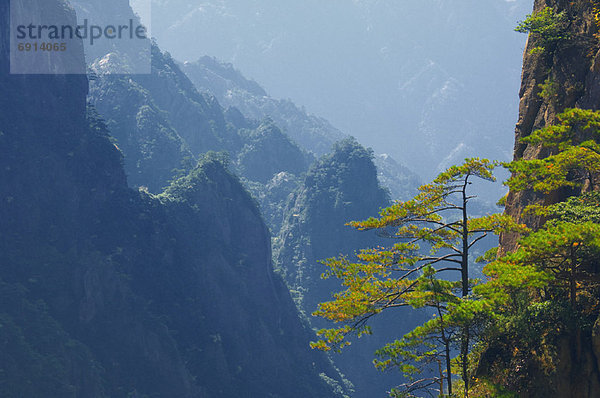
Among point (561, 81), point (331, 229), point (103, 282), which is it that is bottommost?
point (561, 81)

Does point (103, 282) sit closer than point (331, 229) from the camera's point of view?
Yes

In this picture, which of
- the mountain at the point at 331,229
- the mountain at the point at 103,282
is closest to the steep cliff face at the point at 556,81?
the mountain at the point at 103,282

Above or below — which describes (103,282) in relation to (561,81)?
above

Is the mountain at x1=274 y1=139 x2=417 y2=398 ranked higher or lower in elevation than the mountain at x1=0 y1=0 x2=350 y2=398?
higher

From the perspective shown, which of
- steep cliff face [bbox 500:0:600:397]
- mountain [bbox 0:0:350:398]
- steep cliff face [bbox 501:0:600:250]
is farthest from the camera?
mountain [bbox 0:0:350:398]

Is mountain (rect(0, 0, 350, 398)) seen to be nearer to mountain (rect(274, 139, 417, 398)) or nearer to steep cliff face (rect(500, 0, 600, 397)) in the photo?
mountain (rect(274, 139, 417, 398))

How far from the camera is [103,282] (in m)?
83.0

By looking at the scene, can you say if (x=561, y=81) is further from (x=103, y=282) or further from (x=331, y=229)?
(x=331, y=229)

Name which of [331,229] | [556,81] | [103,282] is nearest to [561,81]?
[556,81]

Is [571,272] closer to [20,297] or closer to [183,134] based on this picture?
[20,297]

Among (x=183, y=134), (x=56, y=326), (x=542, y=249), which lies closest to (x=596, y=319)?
(x=542, y=249)

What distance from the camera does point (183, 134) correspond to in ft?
603

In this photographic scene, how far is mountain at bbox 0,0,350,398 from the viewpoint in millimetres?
69812

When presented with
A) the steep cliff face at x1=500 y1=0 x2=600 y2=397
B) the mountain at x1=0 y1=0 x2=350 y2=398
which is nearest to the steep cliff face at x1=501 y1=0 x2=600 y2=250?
the steep cliff face at x1=500 y1=0 x2=600 y2=397
